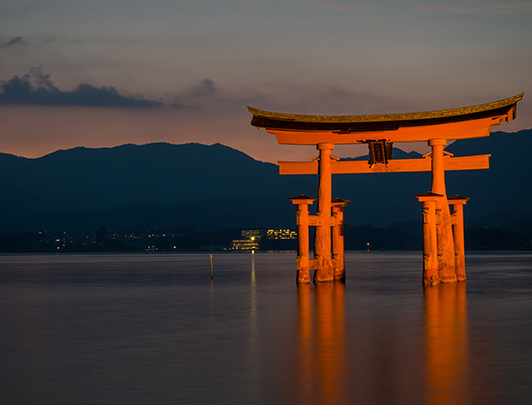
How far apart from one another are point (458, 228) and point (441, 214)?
14.1 ft

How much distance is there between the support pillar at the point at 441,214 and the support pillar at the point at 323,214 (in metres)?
4.49

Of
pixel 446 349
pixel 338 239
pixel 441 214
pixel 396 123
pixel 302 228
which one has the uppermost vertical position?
pixel 396 123

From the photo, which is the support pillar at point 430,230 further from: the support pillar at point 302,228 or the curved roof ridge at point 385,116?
the support pillar at point 302,228

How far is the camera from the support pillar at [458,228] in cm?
3611

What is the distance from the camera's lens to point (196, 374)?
1251 centimetres

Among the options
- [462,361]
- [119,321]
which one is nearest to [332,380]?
[462,361]

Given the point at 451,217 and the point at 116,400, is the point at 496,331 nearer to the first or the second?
the point at 116,400

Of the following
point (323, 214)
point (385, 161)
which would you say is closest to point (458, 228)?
point (385, 161)

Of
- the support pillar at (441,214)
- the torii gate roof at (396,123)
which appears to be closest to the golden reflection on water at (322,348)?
the support pillar at (441,214)

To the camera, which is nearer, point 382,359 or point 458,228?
point 382,359

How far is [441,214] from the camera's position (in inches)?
1304

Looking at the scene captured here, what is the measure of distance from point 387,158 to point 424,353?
21.1 metres

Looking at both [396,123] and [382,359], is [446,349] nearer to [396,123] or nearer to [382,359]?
[382,359]

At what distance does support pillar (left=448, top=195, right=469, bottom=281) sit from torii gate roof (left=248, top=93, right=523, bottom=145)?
366cm
